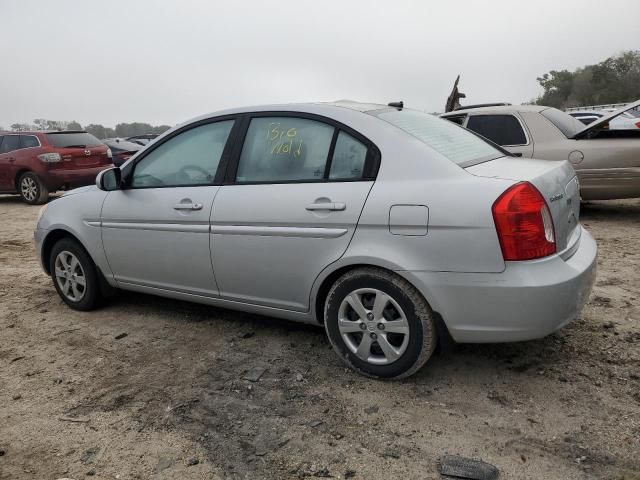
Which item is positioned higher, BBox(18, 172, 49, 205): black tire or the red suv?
the red suv

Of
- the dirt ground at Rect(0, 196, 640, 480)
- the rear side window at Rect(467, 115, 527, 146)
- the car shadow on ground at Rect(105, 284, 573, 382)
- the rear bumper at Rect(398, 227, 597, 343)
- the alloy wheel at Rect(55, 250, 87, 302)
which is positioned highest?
the rear side window at Rect(467, 115, 527, 146)

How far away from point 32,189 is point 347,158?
34.6 feet

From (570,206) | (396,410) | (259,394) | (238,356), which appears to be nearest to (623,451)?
(396,410)

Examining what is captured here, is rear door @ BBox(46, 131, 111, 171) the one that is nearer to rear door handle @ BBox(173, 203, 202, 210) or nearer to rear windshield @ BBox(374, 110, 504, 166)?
rear door handle @ BBox(173, 203, 202, 210)

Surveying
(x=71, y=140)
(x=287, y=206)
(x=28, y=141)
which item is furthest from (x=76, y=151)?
(x=287, y=206)

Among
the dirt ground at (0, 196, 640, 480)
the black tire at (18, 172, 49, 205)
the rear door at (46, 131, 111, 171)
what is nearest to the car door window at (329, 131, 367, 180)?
the dirt ground at (0, 196, 640, 480)

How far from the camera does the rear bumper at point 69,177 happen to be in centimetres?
1125

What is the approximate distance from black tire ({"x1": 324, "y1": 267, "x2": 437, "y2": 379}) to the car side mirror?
199 cm

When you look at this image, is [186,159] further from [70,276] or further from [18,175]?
[18,175]

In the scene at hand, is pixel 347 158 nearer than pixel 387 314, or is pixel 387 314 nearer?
pixel 387 314

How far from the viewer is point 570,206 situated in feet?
10.1

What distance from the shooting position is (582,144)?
7059mm

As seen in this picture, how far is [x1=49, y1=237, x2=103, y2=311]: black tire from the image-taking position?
14.4 ft

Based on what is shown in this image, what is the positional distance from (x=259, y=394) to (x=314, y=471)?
75cm
